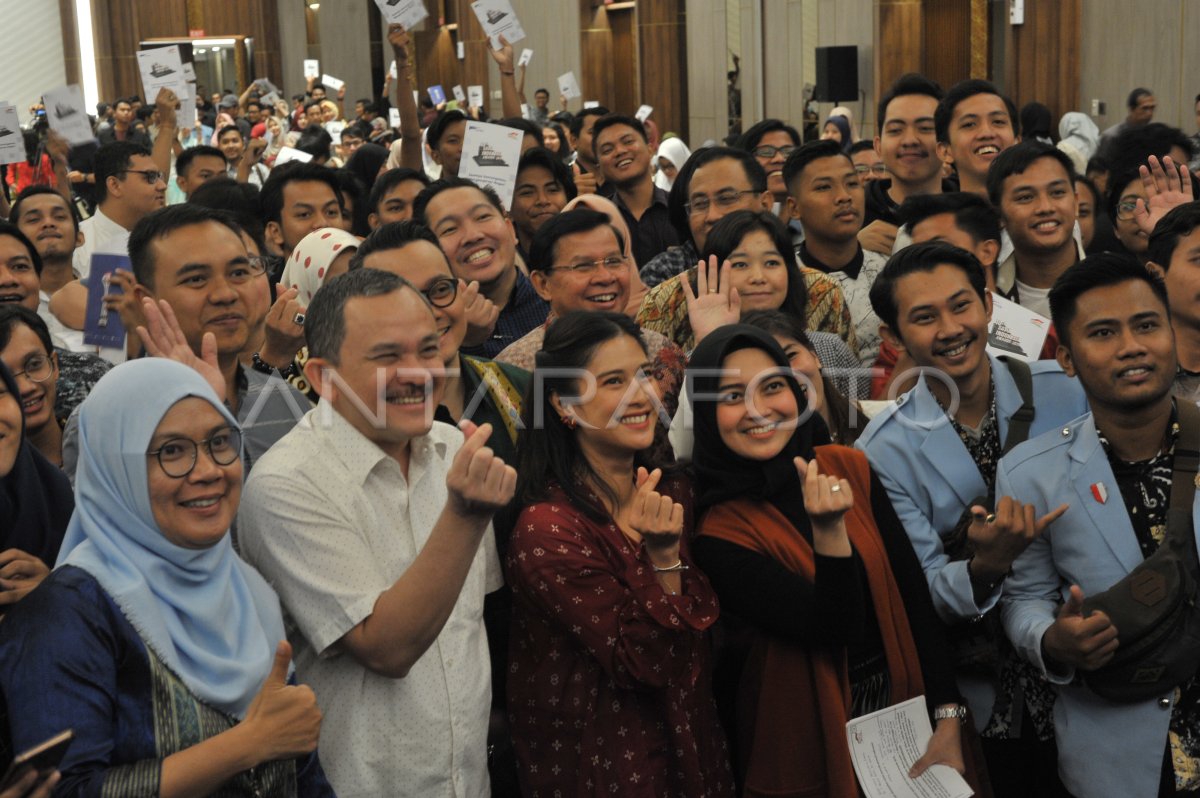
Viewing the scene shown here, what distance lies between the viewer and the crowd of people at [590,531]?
7.50ft

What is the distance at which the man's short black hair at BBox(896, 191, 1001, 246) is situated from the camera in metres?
4.33

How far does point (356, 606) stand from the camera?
249 centimetres

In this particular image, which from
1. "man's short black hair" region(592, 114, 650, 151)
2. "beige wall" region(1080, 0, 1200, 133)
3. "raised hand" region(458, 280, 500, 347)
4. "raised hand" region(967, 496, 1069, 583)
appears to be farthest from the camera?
"beige wall" region(1080, 0, 1200, 133)

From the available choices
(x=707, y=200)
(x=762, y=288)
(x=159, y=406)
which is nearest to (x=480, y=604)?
(x=159, y=406)

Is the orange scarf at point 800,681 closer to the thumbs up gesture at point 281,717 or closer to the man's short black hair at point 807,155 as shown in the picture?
the thumbs up gesture at point 281,717

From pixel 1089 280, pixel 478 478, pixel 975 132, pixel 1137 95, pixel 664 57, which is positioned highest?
pixel 664 57

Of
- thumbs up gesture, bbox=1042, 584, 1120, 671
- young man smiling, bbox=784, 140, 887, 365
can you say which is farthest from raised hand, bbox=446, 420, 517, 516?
young man smiling, bbox=784, 140, 887, 365

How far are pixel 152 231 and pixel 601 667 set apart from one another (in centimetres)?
162

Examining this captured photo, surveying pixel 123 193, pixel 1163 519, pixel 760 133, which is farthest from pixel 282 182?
pixel 1163 519

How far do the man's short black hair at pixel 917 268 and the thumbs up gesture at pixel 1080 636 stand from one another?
3.06ft

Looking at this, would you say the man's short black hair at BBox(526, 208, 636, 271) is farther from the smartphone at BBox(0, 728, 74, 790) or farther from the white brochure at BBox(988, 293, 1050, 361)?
the smartphone at BBox(0, 728, 74, 790)

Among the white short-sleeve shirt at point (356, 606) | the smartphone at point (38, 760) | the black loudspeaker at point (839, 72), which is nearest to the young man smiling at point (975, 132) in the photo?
the white short-sleeve shirt at point (356, 606)

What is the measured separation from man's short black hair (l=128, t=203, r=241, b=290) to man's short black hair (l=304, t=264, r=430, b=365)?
82 cm

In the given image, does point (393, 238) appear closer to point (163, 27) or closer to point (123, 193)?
point (123, 193)
